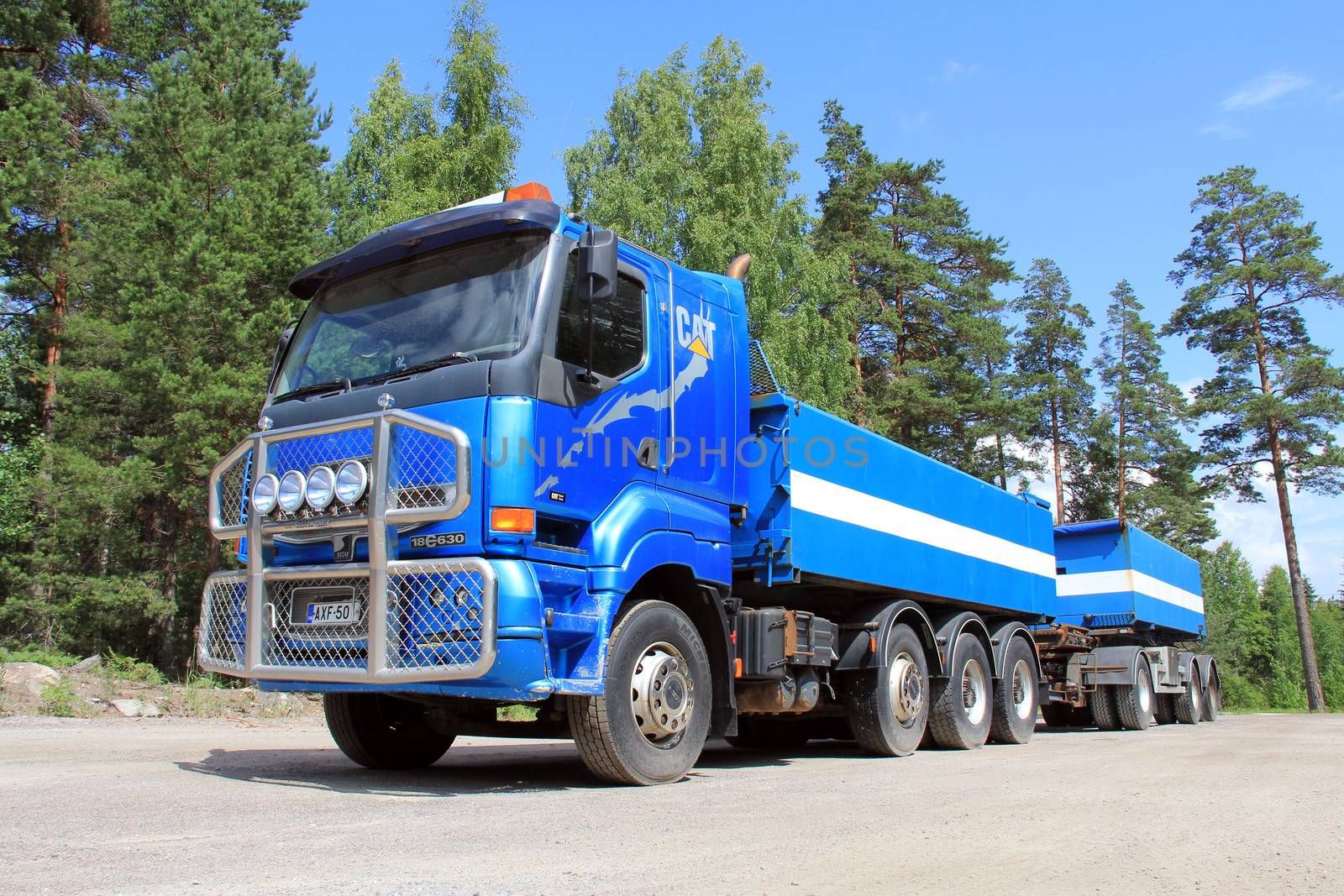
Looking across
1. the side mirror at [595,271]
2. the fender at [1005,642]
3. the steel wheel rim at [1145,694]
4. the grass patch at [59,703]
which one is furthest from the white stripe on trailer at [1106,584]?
the grass patch at [59,703]

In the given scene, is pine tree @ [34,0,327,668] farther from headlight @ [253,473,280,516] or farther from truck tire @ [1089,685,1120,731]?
truck tire @ [1089,685,1120,731]

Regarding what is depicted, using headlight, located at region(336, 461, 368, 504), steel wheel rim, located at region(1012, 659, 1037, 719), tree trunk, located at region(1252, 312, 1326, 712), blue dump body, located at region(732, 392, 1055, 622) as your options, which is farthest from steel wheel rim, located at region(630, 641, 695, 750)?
tree trunk, located at region(1252, 312, 1326, 712)

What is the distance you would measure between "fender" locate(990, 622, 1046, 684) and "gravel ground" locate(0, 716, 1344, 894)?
8.41ft

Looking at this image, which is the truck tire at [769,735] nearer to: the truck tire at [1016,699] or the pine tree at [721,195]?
the truck tire at [1016,699]

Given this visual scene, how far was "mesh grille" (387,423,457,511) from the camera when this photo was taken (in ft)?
16.3

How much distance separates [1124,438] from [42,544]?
39.7m

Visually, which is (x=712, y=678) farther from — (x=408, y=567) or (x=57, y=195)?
(x=57, y=195)

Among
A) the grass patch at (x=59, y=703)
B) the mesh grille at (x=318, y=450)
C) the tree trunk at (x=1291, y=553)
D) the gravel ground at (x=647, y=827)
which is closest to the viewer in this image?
the gravel ground at (x=647, y=827)

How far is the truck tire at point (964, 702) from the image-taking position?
937cm

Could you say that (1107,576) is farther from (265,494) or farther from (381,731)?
(265,494)

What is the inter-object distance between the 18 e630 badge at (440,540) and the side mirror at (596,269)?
1470mm

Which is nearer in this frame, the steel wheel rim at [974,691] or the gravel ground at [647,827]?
the gravel ground at [647,827]

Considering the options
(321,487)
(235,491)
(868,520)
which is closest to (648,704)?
(321,487)

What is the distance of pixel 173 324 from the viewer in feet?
57.1
